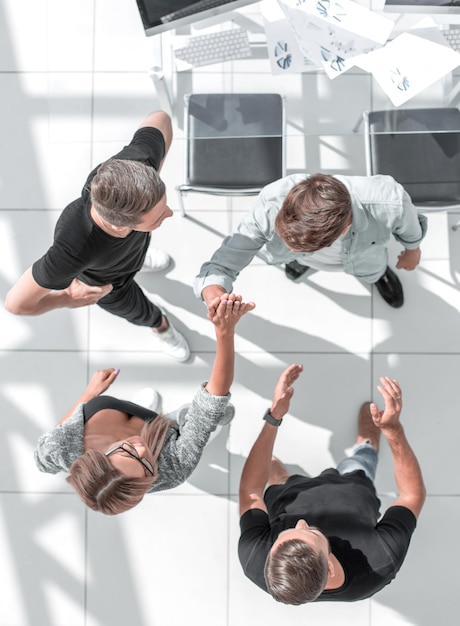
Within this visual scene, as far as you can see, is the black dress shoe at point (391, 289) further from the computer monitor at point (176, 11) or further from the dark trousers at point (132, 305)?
the computer monitor at point (176, 11)

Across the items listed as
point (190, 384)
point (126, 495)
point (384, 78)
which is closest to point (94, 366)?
point (190, 384)

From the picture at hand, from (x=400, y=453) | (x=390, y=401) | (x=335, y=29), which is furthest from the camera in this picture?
(x=400, y=453)

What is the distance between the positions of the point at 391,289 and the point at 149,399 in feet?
4.29

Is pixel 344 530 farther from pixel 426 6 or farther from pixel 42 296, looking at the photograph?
pixel 426 6

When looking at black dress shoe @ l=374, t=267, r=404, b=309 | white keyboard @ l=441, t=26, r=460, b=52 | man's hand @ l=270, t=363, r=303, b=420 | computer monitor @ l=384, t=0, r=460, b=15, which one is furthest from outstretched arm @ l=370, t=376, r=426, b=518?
computer monitor @ l=384, t=0, r=460, b=15

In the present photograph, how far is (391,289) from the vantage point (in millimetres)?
2975

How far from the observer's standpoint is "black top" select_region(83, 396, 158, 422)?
2.18 m

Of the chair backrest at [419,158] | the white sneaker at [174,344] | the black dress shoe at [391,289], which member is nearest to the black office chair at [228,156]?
the chair backrest at [419,158]

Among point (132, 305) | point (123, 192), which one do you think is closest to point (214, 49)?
point (123, 192)

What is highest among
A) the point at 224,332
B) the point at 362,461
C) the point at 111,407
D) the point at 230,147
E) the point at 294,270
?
the point at 230,147

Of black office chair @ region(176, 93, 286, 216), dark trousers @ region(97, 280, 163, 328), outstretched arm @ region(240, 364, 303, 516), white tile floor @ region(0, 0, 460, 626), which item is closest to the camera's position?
outstretched arm @ region(240, 364, 303, 516)

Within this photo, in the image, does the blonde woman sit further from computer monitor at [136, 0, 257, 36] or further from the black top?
computer monitor at [136, 0, 257, 36]

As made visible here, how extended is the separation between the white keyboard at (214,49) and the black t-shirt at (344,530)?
1679 mm

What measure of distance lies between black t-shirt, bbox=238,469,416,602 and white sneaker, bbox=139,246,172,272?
4.10 feet
